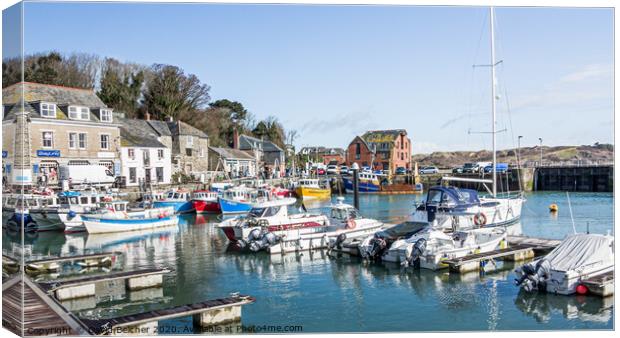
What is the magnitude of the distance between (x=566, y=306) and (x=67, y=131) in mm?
33501

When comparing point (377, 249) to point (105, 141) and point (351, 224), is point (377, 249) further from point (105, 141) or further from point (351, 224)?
point (105, 141)

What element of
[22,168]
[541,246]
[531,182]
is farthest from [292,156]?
[22,168]

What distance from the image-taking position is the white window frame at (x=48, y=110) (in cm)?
3703

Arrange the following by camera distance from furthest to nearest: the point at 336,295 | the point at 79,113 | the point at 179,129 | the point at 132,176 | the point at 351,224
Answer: the point at 179,129 < the point at 132,176 < the point at 79,113 < the point at 351,224 < the point at 336,295

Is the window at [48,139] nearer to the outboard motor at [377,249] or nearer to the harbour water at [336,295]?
the harbour water at [336,295]

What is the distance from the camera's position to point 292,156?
263 ft

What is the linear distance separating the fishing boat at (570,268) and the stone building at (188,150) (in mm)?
40099

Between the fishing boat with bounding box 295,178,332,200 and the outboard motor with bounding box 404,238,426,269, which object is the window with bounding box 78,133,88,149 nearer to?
the fishing boat with bounding box 295,178,332,200

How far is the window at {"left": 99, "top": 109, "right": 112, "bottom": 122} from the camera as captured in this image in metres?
42.4

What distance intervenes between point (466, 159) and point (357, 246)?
4052 inches

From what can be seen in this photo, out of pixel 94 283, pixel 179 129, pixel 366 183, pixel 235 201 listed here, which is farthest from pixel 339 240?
pixel 366 183

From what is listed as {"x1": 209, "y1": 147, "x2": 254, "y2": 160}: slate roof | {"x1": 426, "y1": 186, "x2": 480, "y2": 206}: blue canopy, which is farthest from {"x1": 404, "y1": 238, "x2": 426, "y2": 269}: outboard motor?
{"x1": 209, "y1": 147, "x2": 254, "y2": 160}: slate roof

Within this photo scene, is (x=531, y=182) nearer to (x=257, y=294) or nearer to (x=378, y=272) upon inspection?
(x=378, y=272)

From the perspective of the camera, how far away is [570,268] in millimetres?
15805
